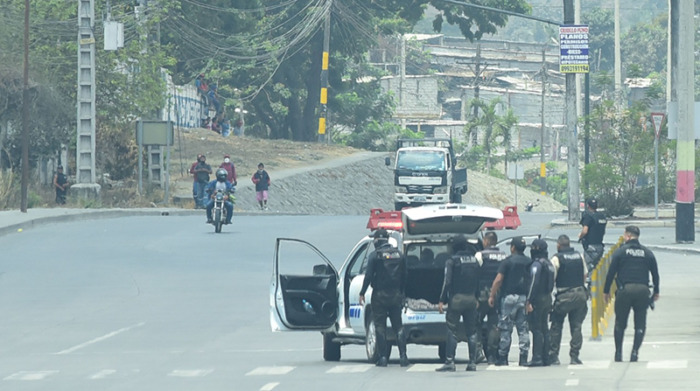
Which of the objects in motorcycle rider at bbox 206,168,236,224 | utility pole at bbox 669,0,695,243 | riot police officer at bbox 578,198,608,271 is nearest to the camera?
riot police officer at bbox 578,198,608,271

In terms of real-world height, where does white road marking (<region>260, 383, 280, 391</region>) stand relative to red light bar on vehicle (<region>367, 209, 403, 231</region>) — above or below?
below

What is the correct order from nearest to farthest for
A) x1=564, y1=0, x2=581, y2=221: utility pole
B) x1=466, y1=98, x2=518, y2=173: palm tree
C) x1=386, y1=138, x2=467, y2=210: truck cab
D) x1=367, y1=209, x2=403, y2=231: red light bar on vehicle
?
x1=367, y1=209, x2=403, y2=231: red light bar on vehicle < x1=564, y1=0, x2=581, y2=221: utility pole < x1=386, y1=138, x2=467, y2=210: truck cab < x1=466, y1=98, x2=518, y2=173: palm tree

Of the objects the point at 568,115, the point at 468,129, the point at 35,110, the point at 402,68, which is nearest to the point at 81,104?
the point at 35,110

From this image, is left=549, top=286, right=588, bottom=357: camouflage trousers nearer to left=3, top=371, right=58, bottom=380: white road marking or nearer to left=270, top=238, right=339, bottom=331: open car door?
left=270, top=238, right=339, bottom=331: open car door

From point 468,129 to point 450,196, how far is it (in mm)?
49461

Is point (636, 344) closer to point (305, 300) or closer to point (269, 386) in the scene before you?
point (305, 300)

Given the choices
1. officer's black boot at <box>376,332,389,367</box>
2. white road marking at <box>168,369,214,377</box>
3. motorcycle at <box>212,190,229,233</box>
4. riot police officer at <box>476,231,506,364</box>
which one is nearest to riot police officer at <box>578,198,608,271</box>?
riot police officer at <box>476,231,506,364</box>

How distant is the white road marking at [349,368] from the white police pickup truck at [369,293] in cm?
A: 20

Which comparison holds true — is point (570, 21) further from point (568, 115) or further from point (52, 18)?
point (52, 18)

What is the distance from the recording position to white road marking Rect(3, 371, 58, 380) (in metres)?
17.5

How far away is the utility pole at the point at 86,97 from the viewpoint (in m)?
50.4

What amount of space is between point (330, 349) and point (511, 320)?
9.28 feet

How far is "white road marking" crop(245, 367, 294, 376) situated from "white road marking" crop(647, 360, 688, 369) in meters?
4.20

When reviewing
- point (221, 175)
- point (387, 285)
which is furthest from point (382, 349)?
point (221, 175)
